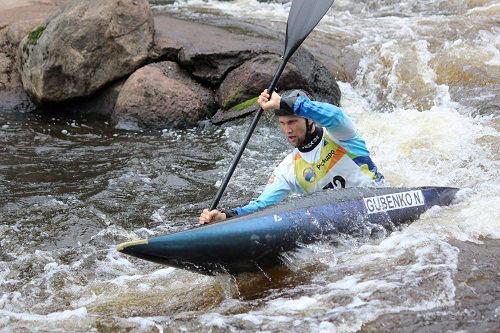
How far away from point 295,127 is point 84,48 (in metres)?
4.34

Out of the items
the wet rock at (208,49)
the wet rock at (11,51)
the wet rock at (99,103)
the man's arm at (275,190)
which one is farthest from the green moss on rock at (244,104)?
the wet rock at (11,51)

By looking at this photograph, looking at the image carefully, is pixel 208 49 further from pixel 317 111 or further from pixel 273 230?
pixel 273 230

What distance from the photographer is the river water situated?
2844 mm

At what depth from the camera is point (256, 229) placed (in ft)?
10.4

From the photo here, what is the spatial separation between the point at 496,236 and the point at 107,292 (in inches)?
95.1

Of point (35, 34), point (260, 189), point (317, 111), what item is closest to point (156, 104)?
point (35, 34)

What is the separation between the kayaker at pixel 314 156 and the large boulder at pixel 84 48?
4.11 meters

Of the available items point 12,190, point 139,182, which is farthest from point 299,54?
point 12,190

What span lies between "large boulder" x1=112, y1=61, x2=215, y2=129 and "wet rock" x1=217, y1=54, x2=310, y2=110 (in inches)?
13.0

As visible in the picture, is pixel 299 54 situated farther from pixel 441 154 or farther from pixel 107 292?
pixel 107 292

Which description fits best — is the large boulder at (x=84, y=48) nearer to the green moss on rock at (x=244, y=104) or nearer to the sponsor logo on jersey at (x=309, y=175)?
the green moss on rock at (x=244, y=104)

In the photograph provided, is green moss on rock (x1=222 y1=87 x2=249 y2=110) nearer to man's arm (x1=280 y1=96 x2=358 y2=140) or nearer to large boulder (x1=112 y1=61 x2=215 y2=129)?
large boulder (x1=112 y1=61 x2=215 y2=129)

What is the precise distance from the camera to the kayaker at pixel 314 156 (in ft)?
11.9

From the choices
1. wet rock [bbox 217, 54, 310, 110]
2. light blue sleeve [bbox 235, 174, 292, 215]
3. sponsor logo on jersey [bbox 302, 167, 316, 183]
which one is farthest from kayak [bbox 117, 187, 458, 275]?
wet rock [bbox 217, 54, 310, 110]
